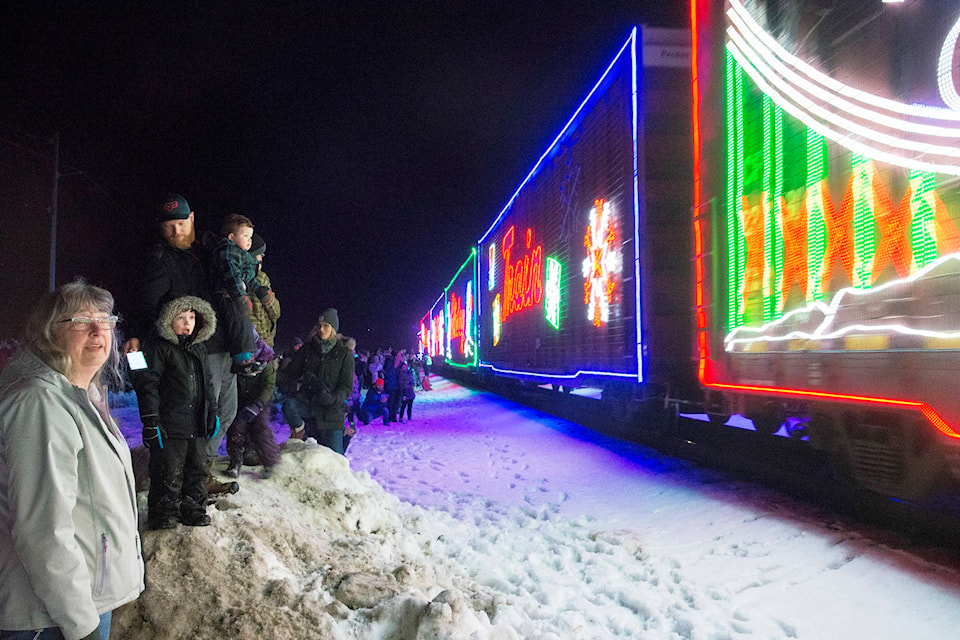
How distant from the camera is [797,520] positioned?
16.5 feet

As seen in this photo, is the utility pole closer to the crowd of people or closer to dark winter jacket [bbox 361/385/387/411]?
dark winter jacket [bbox 361/385/387/411]

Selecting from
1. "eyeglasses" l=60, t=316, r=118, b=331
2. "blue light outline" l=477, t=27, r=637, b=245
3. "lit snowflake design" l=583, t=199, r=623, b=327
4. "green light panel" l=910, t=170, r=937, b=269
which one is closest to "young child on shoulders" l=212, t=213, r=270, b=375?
"eyeglasses" l=60, t=316, r=118, b=331

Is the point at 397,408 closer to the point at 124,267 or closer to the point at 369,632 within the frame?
the point at 369,632

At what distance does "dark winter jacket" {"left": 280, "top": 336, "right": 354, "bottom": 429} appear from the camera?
250 inches

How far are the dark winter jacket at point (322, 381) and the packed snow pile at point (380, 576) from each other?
3.09ft

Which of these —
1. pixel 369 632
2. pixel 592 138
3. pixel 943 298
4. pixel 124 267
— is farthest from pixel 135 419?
pixel 124 267

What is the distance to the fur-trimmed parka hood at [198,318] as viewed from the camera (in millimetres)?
3393

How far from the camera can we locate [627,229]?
7.43 meters

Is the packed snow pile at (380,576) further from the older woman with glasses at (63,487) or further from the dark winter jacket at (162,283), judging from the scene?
the dark winter jacket at (162,283)

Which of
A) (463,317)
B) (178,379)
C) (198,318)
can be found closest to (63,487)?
(178,379)

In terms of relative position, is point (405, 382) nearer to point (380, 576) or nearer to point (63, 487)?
point (380, 576)

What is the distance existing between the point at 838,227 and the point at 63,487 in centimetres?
420

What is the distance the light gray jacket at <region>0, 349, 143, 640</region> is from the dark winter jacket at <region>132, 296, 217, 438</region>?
1.64 meters

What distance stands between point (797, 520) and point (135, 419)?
13.7 meters
